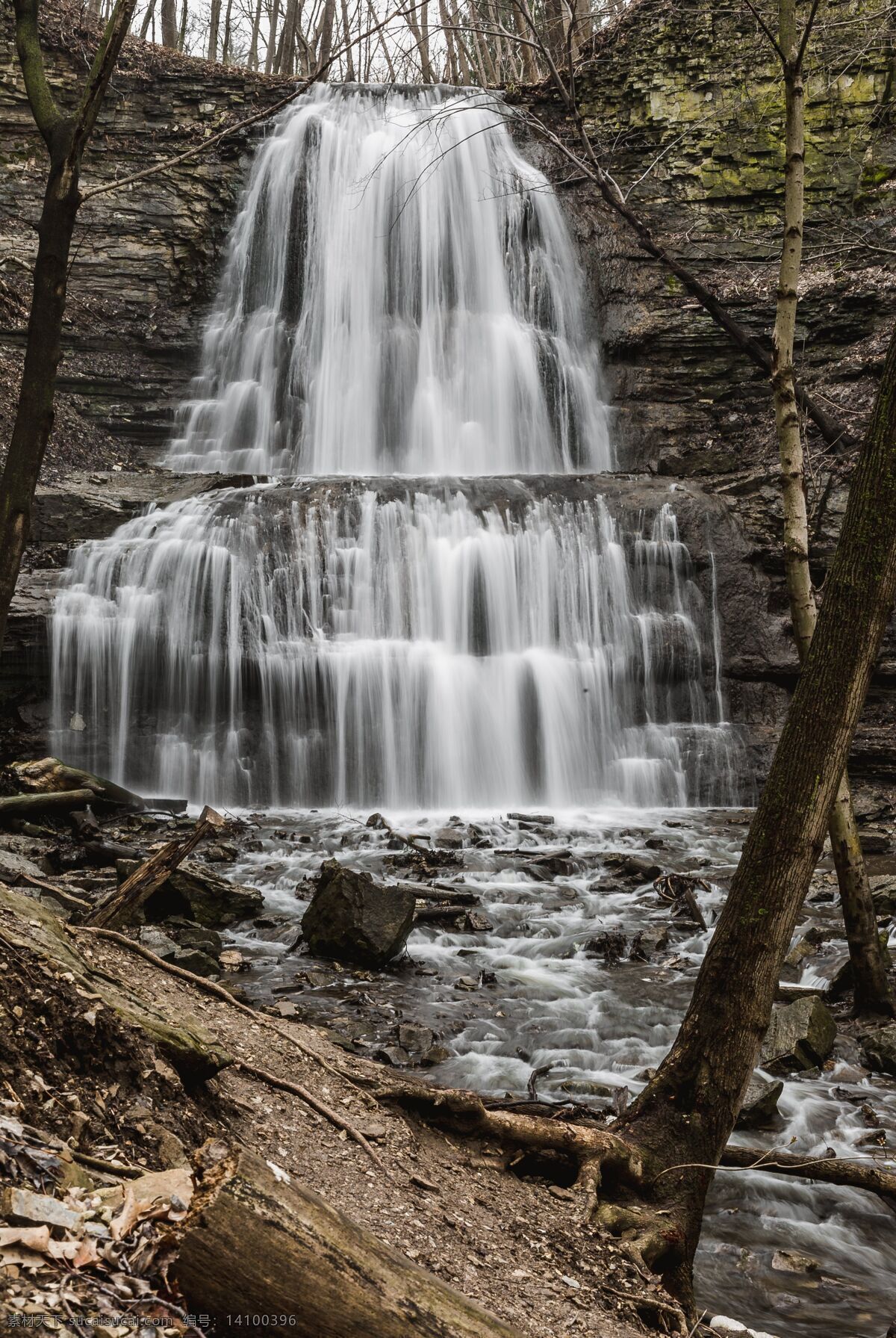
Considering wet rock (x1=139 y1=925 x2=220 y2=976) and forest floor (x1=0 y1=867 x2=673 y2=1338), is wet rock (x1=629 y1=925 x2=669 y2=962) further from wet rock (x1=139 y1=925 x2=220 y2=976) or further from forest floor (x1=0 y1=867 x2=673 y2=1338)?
forest floor (x1=0 y1=867 x2=673 y2=1338)

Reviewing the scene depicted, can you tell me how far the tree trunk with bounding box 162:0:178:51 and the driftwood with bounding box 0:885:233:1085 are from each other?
2818cm

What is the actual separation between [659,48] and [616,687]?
1356 cm

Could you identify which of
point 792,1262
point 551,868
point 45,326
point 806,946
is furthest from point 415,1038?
point 45,326

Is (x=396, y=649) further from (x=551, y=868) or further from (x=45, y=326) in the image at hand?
(x=45, y=326)

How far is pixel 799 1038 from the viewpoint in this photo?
5051mm

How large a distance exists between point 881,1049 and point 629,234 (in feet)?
53.1

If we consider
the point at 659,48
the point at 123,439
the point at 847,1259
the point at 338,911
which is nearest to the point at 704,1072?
the point at 847,1259

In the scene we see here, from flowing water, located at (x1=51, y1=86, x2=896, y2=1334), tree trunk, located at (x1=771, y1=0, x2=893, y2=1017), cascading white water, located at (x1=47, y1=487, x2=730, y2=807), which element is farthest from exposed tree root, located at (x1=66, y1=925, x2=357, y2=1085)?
cascading white water, located at (x1=47, y1=487, x2=730, y2=807)

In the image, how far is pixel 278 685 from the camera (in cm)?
1176

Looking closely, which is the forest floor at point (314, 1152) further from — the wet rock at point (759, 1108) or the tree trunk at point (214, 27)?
the tree trunk at point (214, 27)

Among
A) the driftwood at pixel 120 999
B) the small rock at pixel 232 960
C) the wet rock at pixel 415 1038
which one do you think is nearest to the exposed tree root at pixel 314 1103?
the driftwood at pixel 120 999

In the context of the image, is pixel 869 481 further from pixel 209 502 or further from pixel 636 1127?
pixel 209 502

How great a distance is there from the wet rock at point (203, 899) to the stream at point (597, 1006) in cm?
24

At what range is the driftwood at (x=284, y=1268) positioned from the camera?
66.2 inches
